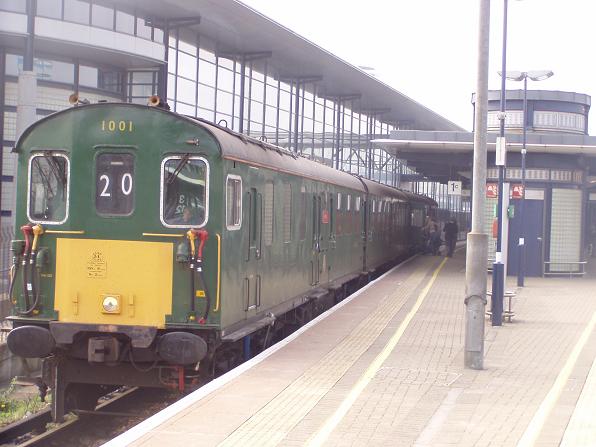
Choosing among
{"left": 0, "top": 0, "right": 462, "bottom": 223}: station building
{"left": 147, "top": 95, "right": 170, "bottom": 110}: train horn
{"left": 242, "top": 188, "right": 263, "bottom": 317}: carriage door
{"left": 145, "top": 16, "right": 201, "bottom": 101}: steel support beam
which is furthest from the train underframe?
{"left": 145, "top": 16, "right": 201, "bottom": 101}: steel support beam

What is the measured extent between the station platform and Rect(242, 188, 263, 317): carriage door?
753 millimetres

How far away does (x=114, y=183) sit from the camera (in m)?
9.92

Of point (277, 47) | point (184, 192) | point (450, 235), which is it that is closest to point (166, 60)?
point (277, 47)

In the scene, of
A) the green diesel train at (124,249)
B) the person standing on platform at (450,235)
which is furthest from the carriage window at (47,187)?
the person standing on platform at (450,235)

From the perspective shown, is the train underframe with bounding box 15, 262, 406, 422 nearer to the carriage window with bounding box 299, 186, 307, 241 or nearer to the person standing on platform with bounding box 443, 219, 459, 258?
the carriage window with bounding box 299, 186, 307, 241

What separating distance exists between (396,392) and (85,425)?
3589 mm

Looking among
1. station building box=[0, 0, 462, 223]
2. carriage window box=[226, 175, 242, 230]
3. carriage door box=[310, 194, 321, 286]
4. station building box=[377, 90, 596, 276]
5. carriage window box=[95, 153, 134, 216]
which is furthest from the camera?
station building box=[377, 90, 596, 276]

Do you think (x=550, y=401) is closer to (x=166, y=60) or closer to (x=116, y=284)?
(x=116, y=284)

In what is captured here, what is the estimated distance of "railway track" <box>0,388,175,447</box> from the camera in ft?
31.9

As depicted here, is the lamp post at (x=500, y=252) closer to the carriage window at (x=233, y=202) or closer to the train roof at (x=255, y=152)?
the train roof at (x=255, y=152)

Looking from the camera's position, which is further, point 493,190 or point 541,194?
point 541,194

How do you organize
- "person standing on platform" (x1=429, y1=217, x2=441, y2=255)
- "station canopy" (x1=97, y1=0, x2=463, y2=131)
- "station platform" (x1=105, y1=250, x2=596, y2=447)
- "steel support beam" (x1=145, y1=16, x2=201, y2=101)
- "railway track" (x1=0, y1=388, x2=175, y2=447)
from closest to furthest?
"station platform" (x1=105, y1=250, x2=596, y2=447) → "railway track" (x1=0, y1=388, x2=175, y2=447) → "station canopy" (x1=97, y1=0, x2=463, y2=131) → "steel support beam" (x1=145, y1=16, x2=201, y2=101) → "person standing on platform" (x1=429, y1=217, x2=441, y2=255)

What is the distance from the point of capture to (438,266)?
102ft

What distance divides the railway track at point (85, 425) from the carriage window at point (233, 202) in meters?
2.51
